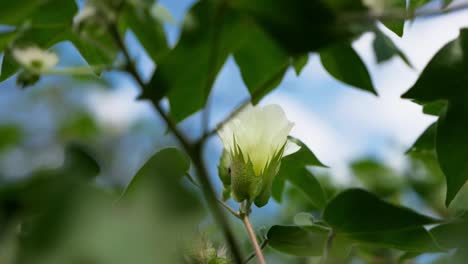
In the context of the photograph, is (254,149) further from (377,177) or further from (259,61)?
(377,177)

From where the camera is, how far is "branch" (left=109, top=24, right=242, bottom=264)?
48cm

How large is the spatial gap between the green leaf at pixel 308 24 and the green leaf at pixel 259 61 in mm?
62

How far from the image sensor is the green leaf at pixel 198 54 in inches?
19.9

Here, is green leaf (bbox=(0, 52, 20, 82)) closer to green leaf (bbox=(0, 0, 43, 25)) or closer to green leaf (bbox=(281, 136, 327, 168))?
green leaf (bbox=(0, 0, 43, 25))

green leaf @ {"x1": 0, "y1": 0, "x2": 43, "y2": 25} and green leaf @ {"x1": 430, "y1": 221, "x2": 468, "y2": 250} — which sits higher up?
green leaf @ {"x1": 0, "y1": 0, "x2": 43, "y2": 25}

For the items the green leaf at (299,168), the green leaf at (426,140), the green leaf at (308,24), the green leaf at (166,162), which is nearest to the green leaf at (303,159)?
the green leaf at (299,168)

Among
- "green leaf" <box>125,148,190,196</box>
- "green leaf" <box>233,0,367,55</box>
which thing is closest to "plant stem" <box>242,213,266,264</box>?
"green leaf" <box>125,148,190,196</box>

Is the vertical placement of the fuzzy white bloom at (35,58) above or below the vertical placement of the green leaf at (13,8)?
below

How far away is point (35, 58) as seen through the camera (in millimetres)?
543

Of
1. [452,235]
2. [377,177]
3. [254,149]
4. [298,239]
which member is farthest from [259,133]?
[377,177]

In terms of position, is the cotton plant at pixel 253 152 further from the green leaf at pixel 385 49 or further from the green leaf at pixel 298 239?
the green leaf at pixel 385 49

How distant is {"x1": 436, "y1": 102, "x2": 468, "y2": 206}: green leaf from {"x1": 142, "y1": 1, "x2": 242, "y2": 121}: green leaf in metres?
0.24

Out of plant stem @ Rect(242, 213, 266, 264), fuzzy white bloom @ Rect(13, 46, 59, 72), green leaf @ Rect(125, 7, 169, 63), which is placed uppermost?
fuzzy white bloom @ Rect(13, 46, 59, 72)

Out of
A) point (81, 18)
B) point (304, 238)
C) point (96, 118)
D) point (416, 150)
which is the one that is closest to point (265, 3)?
point (81, 18)
